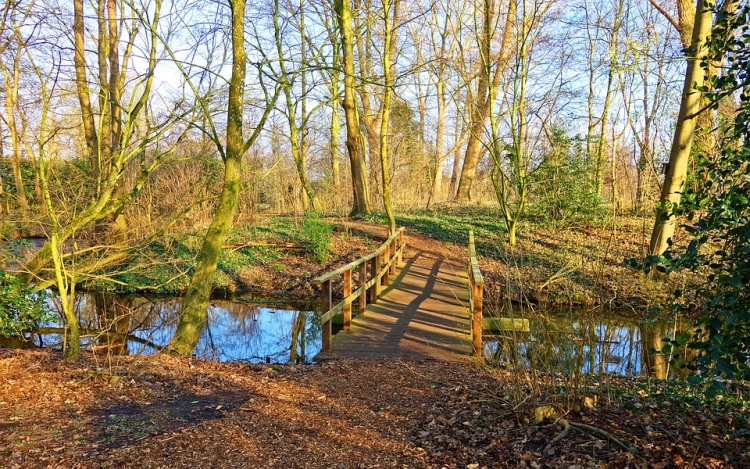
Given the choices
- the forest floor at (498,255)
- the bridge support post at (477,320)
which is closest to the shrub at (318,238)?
the forest floor at (498,255)

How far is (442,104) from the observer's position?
2984 cm

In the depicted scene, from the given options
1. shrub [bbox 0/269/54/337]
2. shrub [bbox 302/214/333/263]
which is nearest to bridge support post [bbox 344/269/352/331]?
shrub [bbox 0/269/54/337]

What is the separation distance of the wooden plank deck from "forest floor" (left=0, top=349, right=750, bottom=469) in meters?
1.31

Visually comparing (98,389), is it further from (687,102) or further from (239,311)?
(687,102)

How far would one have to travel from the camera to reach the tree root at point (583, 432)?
11.3 ft

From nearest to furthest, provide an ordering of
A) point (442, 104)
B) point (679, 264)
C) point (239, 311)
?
point (679, 264) < point (239, 311) < point (442, 104)

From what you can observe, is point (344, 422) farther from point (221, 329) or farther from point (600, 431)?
point (221, 329)

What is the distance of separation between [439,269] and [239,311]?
17.1 feet

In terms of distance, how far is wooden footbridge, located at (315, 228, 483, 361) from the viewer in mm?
7016

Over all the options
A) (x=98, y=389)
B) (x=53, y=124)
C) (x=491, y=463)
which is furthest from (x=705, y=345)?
(x=53, y=124)

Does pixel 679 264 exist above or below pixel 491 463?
above

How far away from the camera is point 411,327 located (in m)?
8.28

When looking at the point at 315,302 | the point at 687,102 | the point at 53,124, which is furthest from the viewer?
the point at 315,302

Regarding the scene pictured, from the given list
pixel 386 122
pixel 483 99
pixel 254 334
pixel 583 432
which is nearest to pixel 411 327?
pixel 254 334
